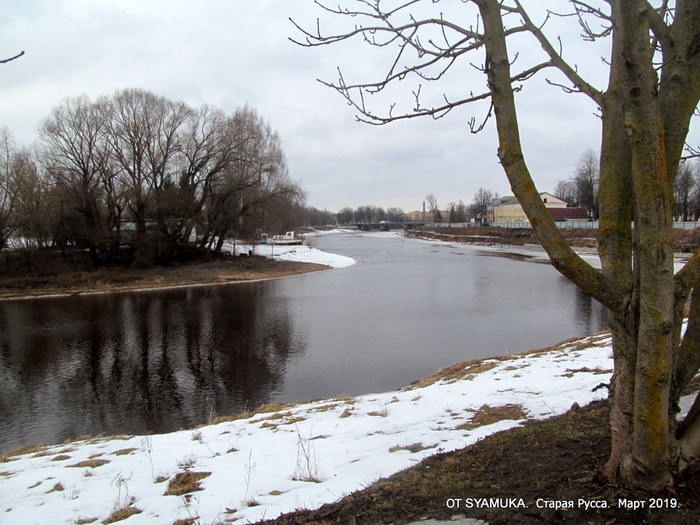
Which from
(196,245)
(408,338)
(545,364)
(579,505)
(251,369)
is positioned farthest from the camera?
(196,245)

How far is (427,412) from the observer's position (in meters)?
6.58

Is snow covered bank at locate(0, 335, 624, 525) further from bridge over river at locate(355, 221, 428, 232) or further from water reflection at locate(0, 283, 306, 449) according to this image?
bridge over river at locate(355, 221, 428, 232)

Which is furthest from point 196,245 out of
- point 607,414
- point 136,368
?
point 607,414

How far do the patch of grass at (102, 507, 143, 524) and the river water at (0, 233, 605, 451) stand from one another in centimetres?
495

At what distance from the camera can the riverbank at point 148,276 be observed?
30.1m

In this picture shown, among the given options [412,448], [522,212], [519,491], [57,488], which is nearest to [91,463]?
[57,488]

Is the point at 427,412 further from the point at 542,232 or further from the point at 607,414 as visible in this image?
the point at 542,232

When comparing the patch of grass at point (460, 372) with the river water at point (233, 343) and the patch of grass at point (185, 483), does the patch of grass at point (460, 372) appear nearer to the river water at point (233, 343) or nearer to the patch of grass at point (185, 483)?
the river water at point (233, 343)

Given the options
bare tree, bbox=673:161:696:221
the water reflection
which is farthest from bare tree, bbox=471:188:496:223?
the water reflection

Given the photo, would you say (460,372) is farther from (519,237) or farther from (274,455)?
(519,237)

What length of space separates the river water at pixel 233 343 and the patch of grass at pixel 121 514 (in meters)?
4.95

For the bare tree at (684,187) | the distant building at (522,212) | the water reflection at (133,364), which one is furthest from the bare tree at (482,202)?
the water reflection at (133,364)

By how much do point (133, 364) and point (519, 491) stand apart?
1409 cm

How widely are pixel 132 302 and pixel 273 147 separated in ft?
87.3
